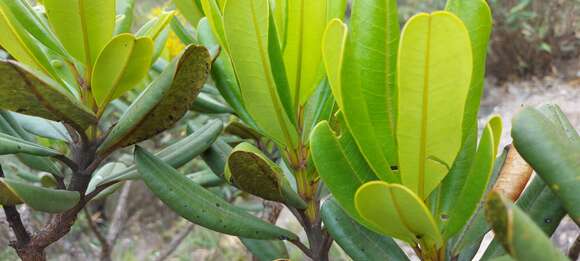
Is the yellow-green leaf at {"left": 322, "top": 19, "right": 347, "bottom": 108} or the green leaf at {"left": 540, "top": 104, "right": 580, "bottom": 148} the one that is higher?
the yellow-green leaf at {"left": 322, "top": 19, "right": 347, "bottom": 108}

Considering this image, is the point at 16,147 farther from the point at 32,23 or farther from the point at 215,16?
the point at 215,16

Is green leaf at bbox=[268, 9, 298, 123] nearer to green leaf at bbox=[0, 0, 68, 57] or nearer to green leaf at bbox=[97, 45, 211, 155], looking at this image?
green leaf at bbox=[97, 45, 211, 155]

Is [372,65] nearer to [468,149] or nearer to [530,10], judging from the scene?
[468,149]

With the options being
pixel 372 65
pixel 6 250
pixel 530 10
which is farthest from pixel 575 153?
pixel 530 10

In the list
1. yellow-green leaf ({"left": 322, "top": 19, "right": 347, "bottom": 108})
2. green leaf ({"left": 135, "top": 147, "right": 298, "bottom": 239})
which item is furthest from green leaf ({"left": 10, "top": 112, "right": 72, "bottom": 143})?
yellow-green leaf ({"left": 322, "top": 19, "right": 347, "bottom": 108})

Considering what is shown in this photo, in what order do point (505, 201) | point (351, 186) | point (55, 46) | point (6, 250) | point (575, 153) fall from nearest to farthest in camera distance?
point (505, 201)
point (575, 153)
point (351, 186)
point (55, 46)
point (6, 250)

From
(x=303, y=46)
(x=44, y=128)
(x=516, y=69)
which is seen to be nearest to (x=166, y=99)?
(x=303, y=46)
